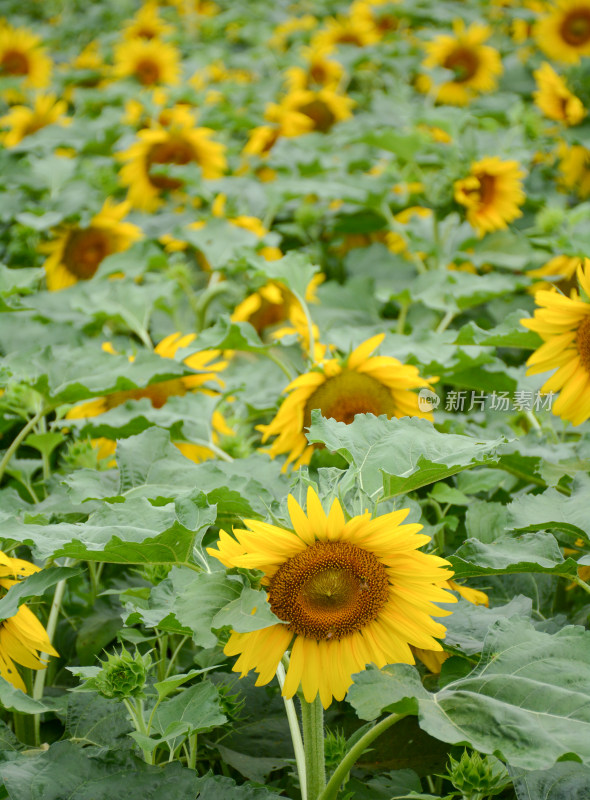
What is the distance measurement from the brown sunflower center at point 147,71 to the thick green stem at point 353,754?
2.75m

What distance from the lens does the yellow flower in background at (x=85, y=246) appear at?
6.06 ft

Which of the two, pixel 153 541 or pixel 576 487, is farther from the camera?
pixel 576 487

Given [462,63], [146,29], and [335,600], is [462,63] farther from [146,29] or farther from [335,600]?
[335,600]

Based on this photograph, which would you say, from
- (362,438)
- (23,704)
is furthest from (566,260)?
(23,704)

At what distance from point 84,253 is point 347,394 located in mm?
1005

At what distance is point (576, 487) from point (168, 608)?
45cm

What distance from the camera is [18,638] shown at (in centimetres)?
83

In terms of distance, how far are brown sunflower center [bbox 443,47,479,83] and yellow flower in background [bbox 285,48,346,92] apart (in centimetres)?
37

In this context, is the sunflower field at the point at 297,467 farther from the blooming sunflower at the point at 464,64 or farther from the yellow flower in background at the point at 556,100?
the blooming sunflower at the point at 464,64

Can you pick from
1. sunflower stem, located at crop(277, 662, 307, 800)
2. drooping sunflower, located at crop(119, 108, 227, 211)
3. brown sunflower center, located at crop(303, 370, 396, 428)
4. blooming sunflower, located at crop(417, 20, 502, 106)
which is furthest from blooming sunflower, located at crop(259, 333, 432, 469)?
blooming sunflower, located at crop(417, 20, 502, 106)

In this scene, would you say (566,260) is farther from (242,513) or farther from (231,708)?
(231,708)

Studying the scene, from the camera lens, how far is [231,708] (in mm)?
846

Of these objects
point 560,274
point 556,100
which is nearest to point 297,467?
point 560,274

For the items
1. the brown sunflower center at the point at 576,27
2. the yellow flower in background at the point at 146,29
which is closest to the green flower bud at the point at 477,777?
the brown sunflower center at the point at 576,27
